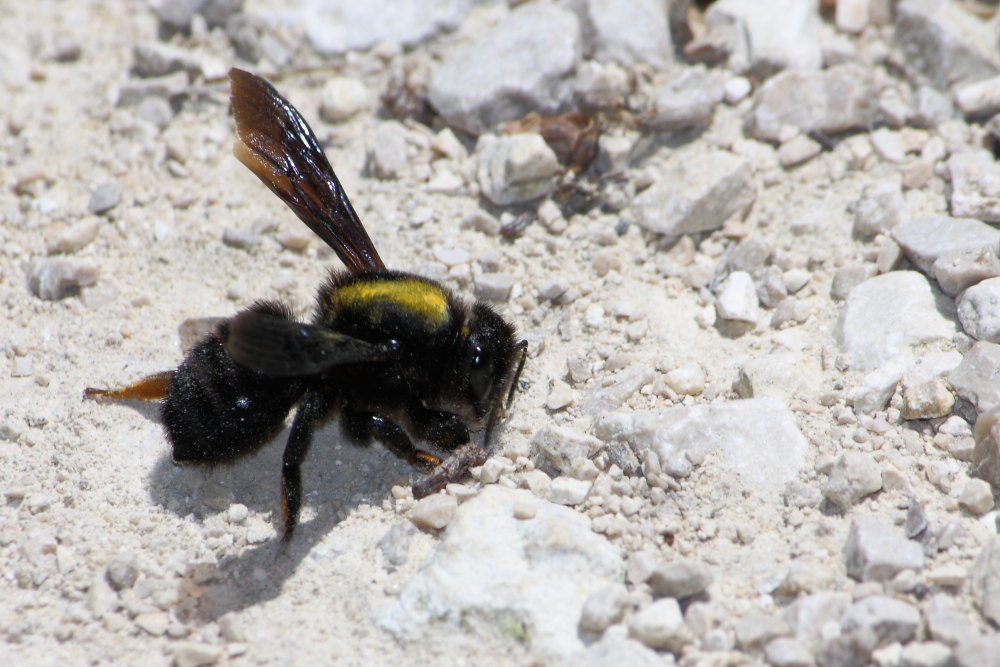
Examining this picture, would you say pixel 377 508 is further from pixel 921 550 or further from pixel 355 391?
pixel 921 550

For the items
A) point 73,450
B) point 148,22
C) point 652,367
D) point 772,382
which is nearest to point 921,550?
point 772,382

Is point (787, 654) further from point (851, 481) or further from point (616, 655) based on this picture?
point (851, 481)

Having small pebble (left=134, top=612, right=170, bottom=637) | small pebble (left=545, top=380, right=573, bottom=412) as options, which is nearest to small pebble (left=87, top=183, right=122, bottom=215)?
small pebble (left=134, top=612, right=170, bottom=637)

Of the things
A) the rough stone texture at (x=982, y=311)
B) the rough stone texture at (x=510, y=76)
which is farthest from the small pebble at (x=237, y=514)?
the rough stone texture at (x=982, y=311)

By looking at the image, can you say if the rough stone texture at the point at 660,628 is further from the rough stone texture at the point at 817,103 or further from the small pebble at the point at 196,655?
the rough stone texture at the point at 817,103

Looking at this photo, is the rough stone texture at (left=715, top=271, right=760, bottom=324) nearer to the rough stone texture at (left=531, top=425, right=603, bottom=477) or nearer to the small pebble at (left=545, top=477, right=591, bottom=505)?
the rough stone texture at (left=531, top=425, right=603, bottom=477)

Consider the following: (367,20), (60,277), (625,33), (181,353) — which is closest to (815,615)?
(181,353)
